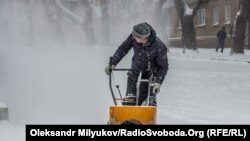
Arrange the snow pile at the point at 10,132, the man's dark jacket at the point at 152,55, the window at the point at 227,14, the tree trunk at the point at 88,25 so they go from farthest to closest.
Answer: the tree trunk at the point at 88,25 < the window at the point at 227,14 < the snow pile at the point at 10,132 < the man's dark jacket at the point at 152,55

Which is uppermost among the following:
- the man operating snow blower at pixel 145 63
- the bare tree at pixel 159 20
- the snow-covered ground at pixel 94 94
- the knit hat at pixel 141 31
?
the bare tree at pixel 159 20

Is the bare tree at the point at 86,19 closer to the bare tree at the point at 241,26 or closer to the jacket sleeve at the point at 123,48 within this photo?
the bare tree at the point at 241,26

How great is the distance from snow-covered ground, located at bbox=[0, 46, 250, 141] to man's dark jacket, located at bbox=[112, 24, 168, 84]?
211cm

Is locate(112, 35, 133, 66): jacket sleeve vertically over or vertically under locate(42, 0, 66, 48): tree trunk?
under

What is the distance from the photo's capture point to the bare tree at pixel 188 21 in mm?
33000

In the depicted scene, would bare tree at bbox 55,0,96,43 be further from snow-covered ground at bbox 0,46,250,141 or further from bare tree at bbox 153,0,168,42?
snow-covered ground at bbox 0,46,250,141

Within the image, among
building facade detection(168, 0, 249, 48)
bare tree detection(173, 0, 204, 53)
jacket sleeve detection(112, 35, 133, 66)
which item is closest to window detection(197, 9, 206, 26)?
building facade detection(168, 0, 249, 48)

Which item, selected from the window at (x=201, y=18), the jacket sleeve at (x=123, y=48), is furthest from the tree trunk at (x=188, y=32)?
the jacket sleeve at (x=123, y=48)

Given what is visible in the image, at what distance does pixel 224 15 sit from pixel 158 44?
35.9m

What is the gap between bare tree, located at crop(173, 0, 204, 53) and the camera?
33000mm

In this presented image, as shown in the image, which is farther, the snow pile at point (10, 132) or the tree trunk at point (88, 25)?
the tree trunk at point (88, 25)

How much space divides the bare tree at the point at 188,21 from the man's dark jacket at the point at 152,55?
25041 millimetres

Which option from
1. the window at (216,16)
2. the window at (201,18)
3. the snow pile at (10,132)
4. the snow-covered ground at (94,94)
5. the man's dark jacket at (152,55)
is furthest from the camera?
the window at (201,18)

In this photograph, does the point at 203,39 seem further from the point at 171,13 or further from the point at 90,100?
the point at 90,100
